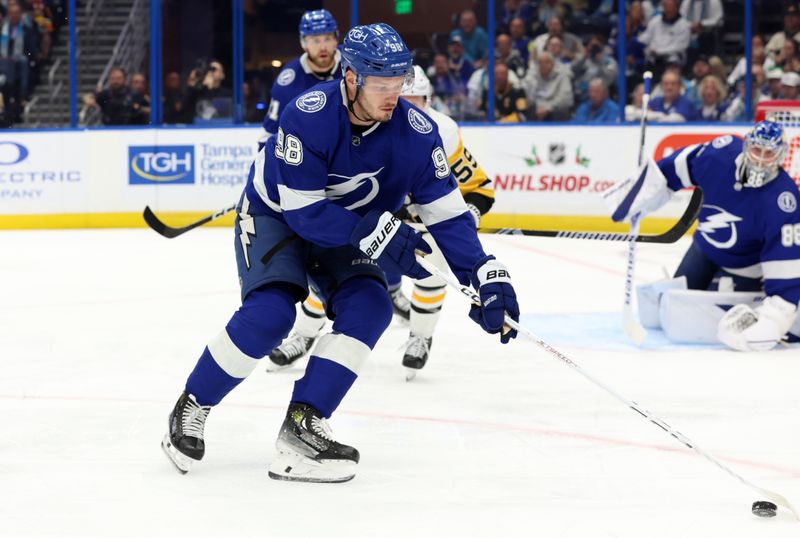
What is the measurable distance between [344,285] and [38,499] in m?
0.84

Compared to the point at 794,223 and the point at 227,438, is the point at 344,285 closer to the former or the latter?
the point at 227,438

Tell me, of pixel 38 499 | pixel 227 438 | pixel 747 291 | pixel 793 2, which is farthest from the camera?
pixel 793 2

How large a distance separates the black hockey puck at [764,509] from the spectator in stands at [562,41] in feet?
20.4

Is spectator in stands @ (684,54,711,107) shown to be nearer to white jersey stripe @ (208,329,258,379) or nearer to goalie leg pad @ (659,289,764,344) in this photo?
goalie leg pad @ (659,289,764,344)

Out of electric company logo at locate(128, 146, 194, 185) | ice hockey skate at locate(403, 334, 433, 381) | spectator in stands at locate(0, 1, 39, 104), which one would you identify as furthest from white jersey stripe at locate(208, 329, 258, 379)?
spectator in stands at locate(0, 1, 39, 104)

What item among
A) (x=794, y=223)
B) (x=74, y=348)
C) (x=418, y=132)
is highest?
(x=418, y=132)

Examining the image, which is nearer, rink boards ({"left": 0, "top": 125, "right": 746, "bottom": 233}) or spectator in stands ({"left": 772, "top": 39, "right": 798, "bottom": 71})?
rink boards ({"left": 0, "top": 125, "right": 746, "bottom": 233})

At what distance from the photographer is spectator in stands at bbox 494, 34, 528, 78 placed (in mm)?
8508

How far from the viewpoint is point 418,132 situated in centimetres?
279

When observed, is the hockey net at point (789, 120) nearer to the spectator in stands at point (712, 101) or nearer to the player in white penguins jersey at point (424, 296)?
the spectator in stands at point (712, 101)

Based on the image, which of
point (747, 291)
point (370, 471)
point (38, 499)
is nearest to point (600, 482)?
point (370, 471)

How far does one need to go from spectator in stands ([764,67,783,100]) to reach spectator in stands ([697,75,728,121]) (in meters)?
0.30

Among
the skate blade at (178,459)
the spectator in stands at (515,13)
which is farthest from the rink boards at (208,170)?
the skate blade at (178,459)

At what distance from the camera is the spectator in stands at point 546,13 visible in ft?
28.1
